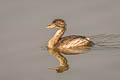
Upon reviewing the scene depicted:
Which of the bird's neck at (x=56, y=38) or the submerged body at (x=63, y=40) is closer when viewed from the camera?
the submerged body at (x=63, y=40)

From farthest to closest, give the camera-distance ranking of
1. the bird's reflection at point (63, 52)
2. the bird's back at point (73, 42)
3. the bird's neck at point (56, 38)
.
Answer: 1. the bird's neck at point (56, 38)
2. the bird's back at point (73, 42)
3. the bird's reflection at point (63, 52)

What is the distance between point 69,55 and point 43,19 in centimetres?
300

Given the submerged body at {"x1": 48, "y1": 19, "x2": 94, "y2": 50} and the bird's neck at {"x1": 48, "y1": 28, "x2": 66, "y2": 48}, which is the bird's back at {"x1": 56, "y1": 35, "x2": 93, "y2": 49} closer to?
the submerged body at {"x1": 48, "y1": 19, "x2": 94, "y2": 50}

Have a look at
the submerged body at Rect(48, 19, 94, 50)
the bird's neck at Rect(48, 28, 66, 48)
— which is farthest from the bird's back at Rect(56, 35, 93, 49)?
the bird's neck at Rect(48, 28, 66, 48)

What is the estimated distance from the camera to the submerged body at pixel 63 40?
17781 millimetres

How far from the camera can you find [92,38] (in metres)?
18.4

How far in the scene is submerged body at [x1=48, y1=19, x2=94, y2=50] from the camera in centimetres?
1778

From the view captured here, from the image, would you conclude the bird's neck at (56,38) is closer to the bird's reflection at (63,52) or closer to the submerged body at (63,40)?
the submerged body at (63,40)

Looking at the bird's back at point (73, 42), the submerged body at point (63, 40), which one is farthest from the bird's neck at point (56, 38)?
the bird's back at point (73, 42)

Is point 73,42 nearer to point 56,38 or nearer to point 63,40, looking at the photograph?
point 63,40

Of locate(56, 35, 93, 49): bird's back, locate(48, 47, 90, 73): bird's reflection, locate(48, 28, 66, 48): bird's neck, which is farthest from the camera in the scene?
locate(48, 28, 66, 48): bird's neck

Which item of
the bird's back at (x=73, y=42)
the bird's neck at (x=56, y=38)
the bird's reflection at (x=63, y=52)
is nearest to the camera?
the bird's reflection at (x=63, y=52)

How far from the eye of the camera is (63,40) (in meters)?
18.1

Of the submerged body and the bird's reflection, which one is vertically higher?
the submerged body
